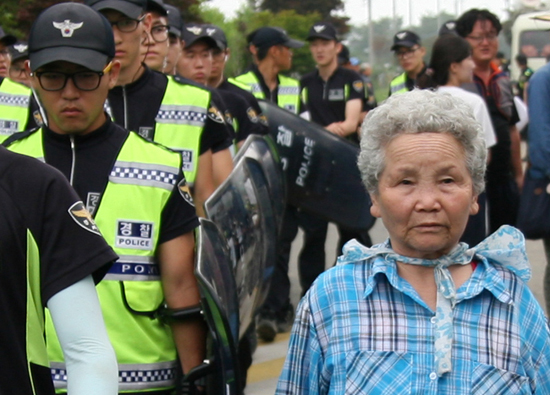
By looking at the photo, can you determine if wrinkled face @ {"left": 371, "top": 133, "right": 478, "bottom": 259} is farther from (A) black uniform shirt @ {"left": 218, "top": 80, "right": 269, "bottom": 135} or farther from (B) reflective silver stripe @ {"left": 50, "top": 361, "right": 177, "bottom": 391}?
(A) black uniform shirt @ {"left": 218, "top": 80, "right": 269, "bottom": 135}

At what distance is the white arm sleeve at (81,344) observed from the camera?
7.36 ft

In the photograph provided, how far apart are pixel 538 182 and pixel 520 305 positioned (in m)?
3.55

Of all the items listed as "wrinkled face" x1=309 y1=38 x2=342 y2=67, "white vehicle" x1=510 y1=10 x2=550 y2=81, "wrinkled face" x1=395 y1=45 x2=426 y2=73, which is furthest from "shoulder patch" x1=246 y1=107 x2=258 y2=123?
"white vehicle" x1=510 y1=10 x2=550 y2=81

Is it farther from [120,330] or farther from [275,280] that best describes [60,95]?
[275,280]

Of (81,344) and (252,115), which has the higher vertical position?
(252,115)

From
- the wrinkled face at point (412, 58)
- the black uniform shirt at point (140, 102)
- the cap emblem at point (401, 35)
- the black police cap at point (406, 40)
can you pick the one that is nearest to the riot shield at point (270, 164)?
the black uniform shirt at point (140, 102)

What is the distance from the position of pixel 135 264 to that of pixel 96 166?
32cm

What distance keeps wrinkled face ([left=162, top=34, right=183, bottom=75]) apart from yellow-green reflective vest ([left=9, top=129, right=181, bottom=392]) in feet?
9.44

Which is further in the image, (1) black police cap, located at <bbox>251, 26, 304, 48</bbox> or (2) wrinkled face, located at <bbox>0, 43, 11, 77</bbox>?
(1) black police cap, located at <bbox>251, 26, 304, 48</bbox>

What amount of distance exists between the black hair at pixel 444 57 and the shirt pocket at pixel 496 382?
4.46 metres

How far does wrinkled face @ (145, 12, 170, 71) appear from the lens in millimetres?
5246

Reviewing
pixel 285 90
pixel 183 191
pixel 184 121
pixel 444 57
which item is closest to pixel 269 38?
pixel 285 90

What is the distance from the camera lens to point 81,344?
2262 millimetres

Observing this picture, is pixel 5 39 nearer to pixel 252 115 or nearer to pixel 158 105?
pixel 252 115
